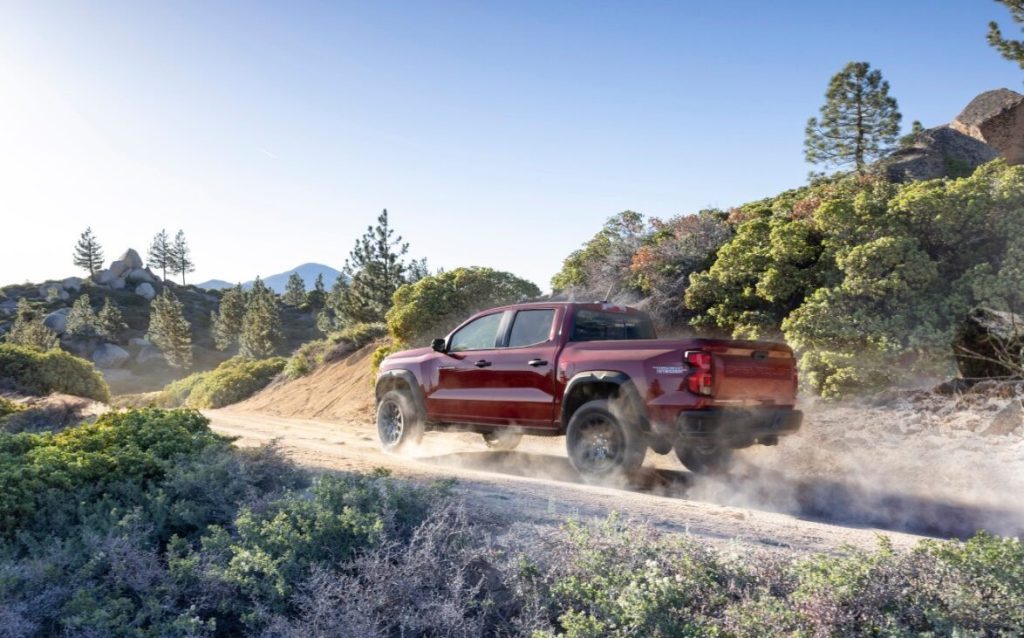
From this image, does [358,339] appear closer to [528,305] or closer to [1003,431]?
[528,305]

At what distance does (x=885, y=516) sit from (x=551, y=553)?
14.1ft

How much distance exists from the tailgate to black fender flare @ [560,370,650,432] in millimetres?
756

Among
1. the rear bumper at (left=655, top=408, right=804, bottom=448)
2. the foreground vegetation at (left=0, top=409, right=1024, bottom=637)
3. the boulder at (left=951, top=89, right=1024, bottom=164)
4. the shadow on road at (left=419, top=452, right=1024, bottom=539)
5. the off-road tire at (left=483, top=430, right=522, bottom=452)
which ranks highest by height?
the boulder at (left=951, top=89, right=1024, bottom=164)

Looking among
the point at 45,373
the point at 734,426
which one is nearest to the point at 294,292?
the point at 45,373

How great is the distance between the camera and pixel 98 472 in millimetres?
6004

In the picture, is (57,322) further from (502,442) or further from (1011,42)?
(1011,42)

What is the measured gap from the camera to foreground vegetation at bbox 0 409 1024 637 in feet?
12.0

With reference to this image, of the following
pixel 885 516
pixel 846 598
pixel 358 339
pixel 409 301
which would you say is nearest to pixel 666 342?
pixel 885 516

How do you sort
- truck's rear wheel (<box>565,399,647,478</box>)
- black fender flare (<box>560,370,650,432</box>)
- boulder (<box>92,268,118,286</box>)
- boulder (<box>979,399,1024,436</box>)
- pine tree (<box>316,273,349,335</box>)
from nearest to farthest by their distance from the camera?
1. black fender flare (<box>560,370,650,432</box>)
2. truck's rear wheel (<box>565,399,647,478</box>)
3. boulder (<box>979,399,1024,436</box>)
4. pine tree (<box>316,273,349,335</box>)
5. boulder (<box>92,268,118,286</box>)

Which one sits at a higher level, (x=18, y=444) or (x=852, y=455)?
(x=18, y=444)

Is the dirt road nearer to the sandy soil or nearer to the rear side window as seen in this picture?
the sandy soil

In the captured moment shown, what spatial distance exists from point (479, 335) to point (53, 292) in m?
85.7

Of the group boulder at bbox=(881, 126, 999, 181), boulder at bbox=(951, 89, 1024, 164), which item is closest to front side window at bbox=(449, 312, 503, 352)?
boulder at bbox=(881, 126, 999, 181)

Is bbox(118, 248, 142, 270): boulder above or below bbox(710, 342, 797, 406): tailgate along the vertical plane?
above
